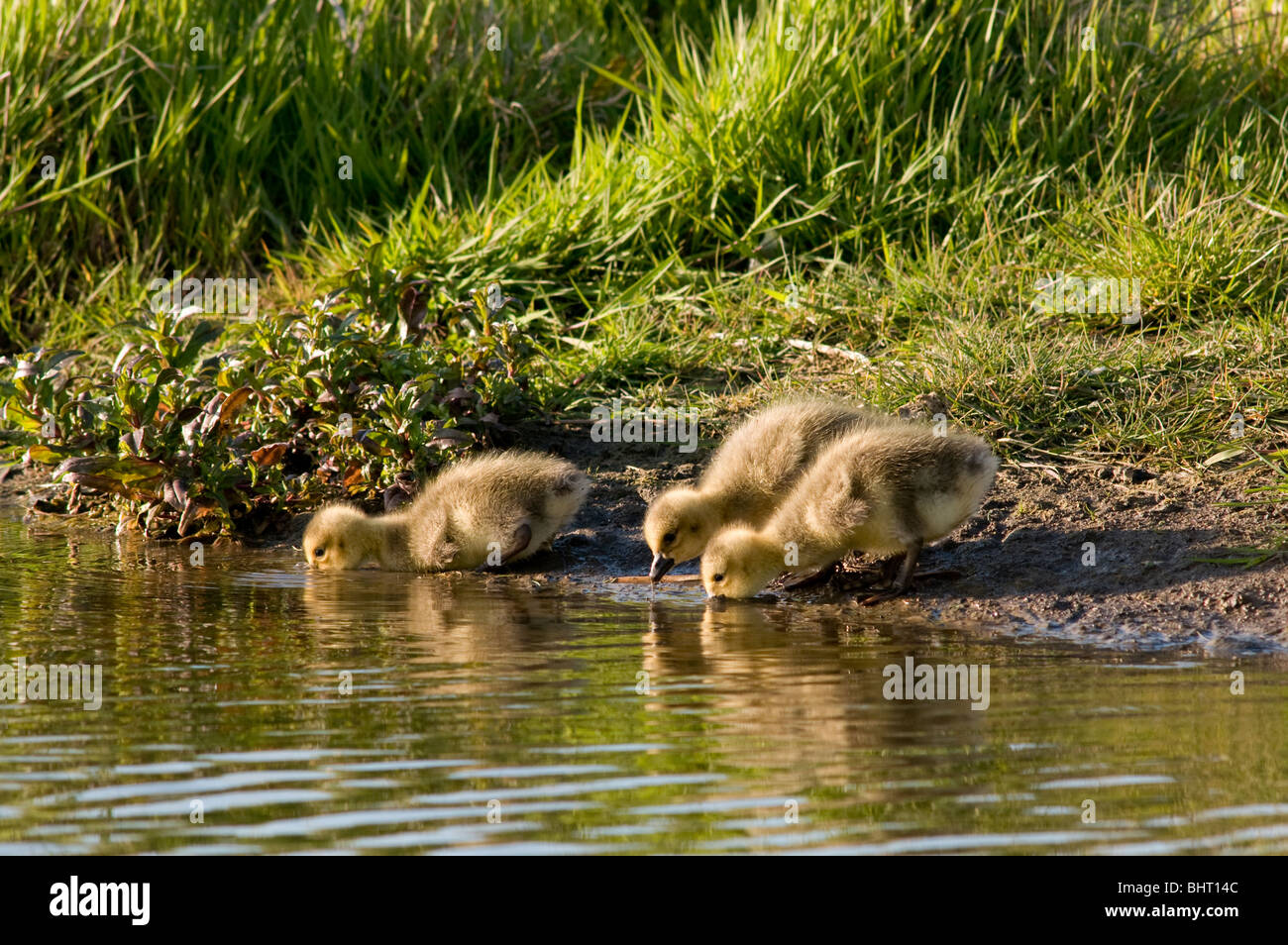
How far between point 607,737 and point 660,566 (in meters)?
2.34

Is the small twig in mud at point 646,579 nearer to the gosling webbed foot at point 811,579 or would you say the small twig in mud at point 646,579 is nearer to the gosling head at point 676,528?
the gosling head at point 676,528

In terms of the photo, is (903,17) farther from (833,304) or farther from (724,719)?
(724,719)

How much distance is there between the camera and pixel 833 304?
833 centimetres

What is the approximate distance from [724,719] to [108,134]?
7.35 meters

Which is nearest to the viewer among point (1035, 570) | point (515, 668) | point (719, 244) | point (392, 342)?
point (515, 668)

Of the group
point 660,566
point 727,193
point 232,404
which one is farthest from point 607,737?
point 727,193

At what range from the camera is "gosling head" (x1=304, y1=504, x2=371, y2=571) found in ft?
22.4

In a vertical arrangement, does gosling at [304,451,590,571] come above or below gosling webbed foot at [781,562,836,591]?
above

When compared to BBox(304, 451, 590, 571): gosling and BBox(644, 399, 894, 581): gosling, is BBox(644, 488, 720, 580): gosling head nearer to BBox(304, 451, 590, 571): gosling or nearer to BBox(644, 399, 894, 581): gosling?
BBox(644, 399, 894, 581): gosling

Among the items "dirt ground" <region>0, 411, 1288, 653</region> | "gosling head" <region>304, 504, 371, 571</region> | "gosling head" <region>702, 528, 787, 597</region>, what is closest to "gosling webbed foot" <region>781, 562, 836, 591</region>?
"dirt ground" <region>0, 411, 1288, 653</region>

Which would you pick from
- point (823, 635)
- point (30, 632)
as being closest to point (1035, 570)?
point (823, 635)

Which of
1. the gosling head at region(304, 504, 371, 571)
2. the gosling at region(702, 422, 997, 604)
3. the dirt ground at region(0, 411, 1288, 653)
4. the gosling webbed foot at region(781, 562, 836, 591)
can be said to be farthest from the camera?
the gosling head at region(304, 504, 371, 571)

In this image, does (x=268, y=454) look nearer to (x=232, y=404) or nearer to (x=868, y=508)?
(x=232, y=404)

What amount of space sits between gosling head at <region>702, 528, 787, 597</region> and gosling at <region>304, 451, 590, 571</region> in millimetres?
841
